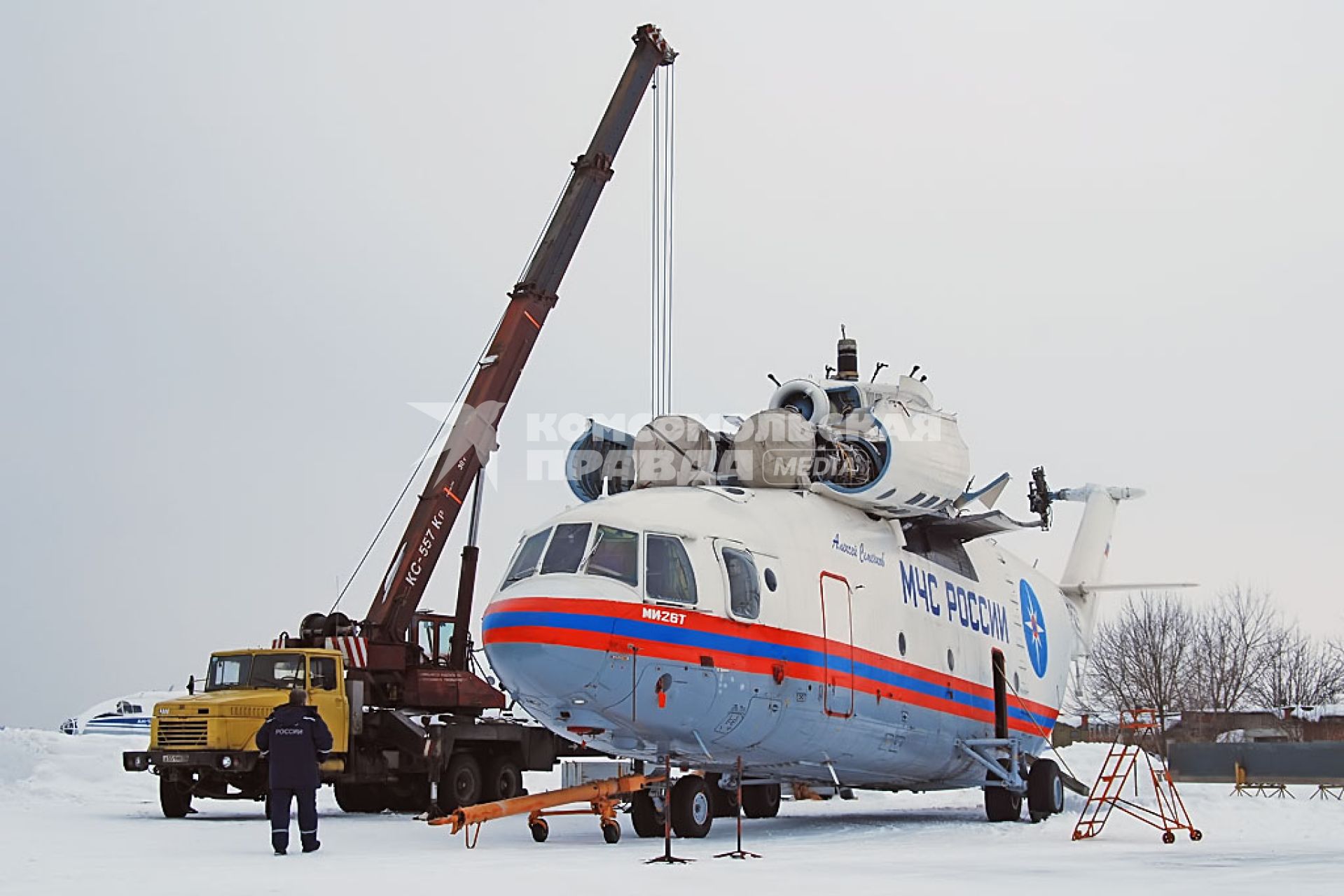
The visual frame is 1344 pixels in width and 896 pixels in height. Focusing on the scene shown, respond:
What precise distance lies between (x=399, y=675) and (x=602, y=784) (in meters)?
8.67

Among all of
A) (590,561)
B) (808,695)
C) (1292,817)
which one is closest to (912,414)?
(808,695)

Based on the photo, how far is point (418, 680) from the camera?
22.6m

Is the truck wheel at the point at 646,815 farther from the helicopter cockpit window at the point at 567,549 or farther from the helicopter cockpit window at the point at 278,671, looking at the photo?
the helicopter cockpit window at the point at 278,671

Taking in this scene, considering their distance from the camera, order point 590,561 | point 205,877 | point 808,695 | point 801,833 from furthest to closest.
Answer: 1. point 801,833
2. point 808,695
3. point 590,561
4. point 205,877

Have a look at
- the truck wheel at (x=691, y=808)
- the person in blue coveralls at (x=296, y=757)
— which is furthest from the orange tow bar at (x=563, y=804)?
the person in blue coveralls at (x=296, y=757)

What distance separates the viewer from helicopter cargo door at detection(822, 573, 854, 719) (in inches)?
625

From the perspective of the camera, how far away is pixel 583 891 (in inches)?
374

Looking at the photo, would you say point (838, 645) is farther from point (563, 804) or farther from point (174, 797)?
point (174, 797)

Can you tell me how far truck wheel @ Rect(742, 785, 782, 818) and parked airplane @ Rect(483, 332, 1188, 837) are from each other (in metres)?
0.04

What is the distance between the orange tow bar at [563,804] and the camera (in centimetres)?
1413

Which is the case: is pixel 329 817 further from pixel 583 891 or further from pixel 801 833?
pixel 583 891

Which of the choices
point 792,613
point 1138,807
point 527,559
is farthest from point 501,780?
point 1138,807

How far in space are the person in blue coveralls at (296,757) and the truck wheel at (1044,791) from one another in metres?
10.1

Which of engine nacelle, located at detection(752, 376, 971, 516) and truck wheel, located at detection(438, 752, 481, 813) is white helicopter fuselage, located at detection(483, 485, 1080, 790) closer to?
engine nacelle, located at detection(752, 376, 971, 516)
